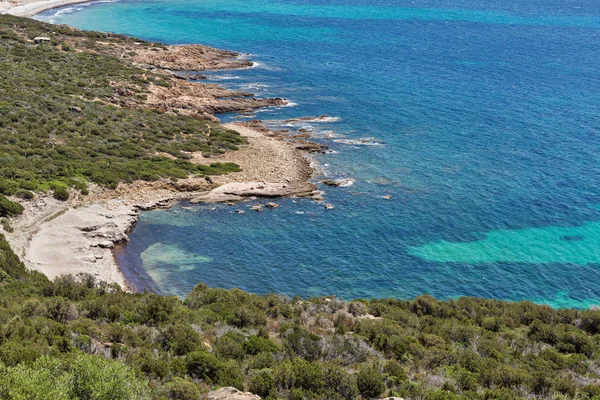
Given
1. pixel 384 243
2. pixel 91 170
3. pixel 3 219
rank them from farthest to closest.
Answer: pixel 91 170, pixel 384 243, pixel 3 219

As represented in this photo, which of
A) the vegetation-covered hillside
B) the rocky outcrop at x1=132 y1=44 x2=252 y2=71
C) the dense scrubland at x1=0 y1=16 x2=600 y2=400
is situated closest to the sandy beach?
the dense scrubland at x1=0 y1=16 x2=600 y2=400

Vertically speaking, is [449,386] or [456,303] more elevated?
[449,386]

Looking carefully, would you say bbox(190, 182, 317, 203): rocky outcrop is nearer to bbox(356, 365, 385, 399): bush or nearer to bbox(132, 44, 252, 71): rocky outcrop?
bbox(356, 365, 385, 399): bush

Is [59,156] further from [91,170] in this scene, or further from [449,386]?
[449,386]

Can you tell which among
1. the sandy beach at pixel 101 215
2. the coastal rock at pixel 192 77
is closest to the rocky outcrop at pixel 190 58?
the coastal rock at pixel 192 77

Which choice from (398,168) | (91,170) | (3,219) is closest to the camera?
(3,219)

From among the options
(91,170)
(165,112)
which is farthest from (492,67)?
(91,170)

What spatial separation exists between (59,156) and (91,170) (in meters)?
3.37

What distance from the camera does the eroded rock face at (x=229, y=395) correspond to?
65.8 ft

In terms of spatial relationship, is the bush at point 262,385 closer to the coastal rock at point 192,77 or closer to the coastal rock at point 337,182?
the coastal rock at point 337,182

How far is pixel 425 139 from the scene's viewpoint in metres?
70.4

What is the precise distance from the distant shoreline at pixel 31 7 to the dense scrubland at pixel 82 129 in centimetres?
4935

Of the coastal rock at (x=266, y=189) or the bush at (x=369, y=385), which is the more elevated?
the bush at (x=369, y=385)

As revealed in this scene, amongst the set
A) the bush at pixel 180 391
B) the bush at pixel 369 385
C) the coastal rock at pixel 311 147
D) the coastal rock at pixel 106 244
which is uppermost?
the bush at pixel 180 391
